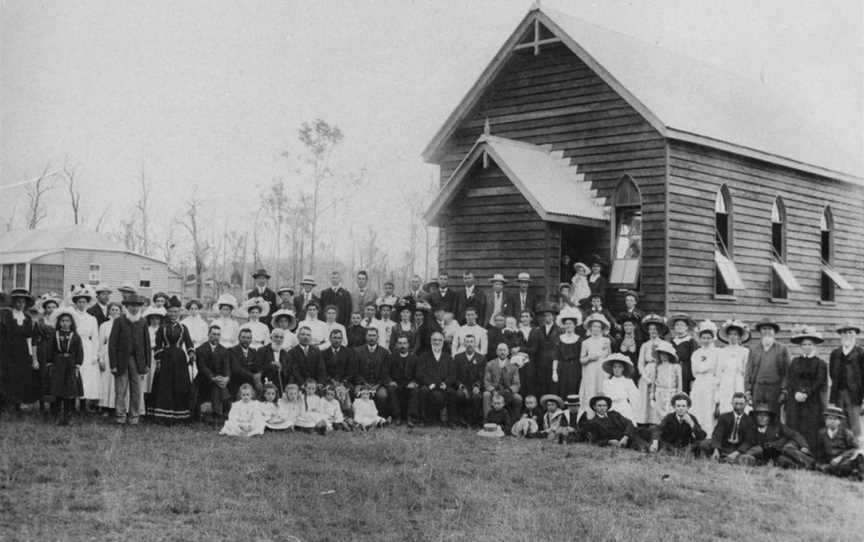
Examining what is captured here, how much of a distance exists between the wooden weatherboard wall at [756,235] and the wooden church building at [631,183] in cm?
4

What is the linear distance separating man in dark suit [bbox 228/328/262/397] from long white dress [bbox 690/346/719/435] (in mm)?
6373

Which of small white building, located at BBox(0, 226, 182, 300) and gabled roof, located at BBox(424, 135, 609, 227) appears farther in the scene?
small white building, located at BBox(0, 226, 182, 300)

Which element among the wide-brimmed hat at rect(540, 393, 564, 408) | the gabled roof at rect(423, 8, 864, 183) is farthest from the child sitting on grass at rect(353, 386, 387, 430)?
the gabled roof at rect(423, 8, 864, 183)

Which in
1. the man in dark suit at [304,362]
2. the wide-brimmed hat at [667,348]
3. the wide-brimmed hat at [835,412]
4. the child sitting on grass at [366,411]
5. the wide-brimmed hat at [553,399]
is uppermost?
the wide-brimmed hat at [667,348]

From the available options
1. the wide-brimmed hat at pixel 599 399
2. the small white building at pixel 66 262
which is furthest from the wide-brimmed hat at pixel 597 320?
the small white building at pixel 66 262

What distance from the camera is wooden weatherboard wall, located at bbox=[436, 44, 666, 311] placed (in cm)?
1756

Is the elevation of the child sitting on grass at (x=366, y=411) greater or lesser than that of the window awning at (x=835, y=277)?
lesser

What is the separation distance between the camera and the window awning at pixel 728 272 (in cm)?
1872

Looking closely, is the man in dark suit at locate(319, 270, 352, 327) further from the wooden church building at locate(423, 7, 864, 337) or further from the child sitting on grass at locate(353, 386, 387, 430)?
the wooden church building at locate(423, 7, 864, 337)

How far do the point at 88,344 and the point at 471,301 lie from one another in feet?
20.9

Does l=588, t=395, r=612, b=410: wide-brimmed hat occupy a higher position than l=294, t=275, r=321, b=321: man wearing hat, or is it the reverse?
l=294, t=275, r=321, b=321: man wearing hat

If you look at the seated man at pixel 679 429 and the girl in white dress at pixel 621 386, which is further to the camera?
the girl in white dress at pixel 621 386

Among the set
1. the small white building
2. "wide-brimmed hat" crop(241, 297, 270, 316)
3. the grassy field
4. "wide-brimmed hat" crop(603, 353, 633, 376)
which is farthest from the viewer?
the small white building

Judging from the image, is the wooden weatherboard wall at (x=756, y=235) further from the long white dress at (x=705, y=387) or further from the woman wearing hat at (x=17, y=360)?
the woman wearing hat at (x=17, y=360)
